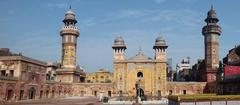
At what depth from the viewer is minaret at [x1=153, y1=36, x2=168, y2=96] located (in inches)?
2110

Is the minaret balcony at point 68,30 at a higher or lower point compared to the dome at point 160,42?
higher

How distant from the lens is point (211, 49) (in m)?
57.4

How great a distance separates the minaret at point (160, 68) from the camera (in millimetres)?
53594

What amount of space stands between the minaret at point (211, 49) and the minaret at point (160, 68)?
8838mm

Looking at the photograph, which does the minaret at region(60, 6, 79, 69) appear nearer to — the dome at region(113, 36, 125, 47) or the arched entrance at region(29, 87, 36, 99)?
the dome at region(113, 36, 125, 47)

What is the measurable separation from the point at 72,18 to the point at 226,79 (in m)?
30.5

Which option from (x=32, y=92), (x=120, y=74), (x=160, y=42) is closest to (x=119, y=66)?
(x=120, y=74)

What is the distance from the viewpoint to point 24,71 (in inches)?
1606

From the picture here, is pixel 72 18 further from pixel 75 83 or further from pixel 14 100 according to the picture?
pixel 14 100

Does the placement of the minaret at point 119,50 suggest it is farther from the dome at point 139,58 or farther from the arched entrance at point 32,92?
the arched entrance at point 32,92

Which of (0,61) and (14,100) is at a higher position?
(0,61)

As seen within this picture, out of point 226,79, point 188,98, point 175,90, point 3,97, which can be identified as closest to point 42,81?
point 3,97

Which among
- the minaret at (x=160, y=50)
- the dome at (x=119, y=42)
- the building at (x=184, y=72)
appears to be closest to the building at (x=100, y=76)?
the building at (x=184, y=72)

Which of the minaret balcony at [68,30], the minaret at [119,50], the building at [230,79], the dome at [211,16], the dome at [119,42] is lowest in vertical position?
the building at [230,79]
